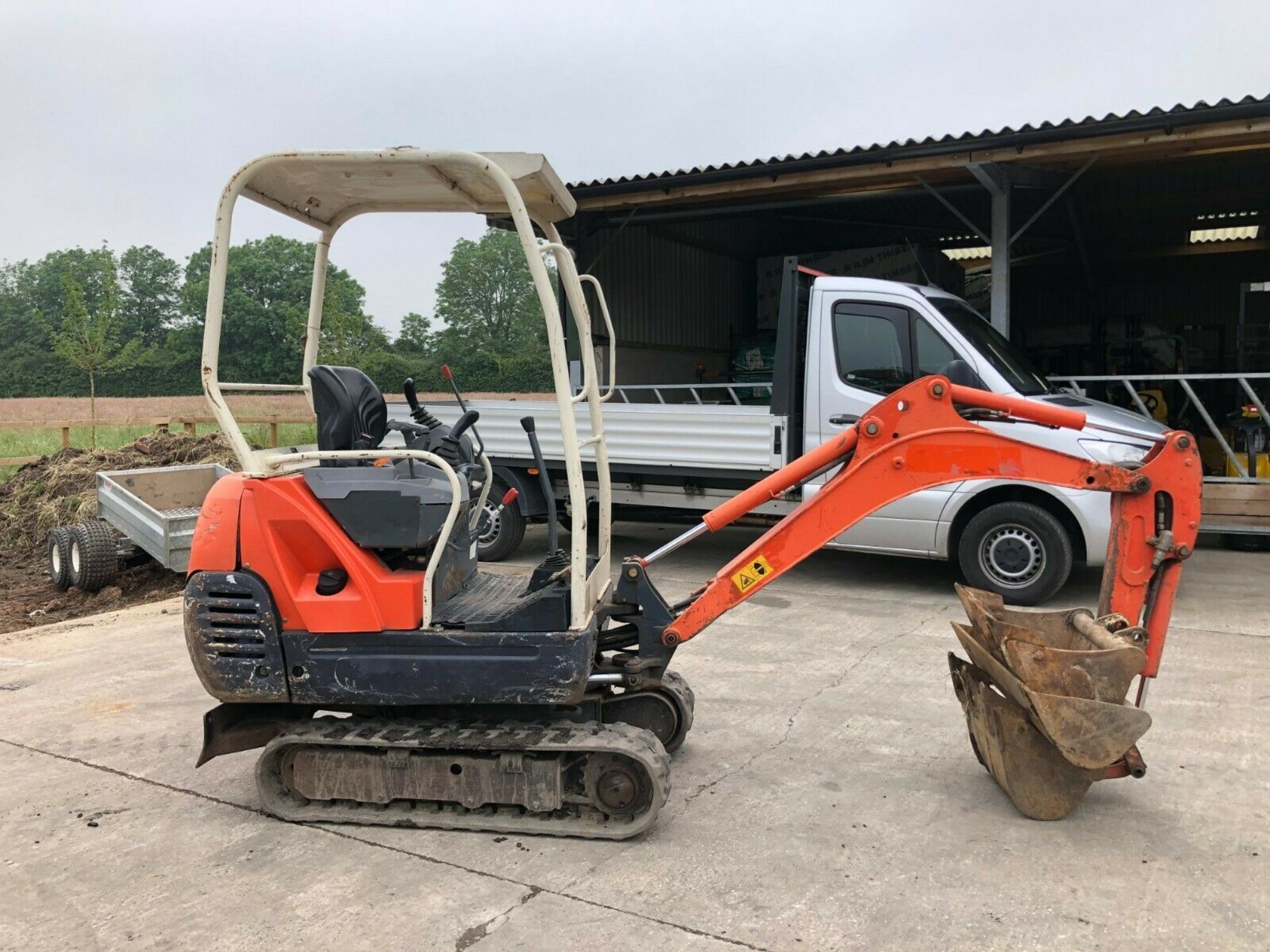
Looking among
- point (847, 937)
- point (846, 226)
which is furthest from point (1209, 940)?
point (846, 226)

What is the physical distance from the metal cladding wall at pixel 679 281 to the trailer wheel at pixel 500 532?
14.1ft

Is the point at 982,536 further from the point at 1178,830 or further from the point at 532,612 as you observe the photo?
the point at 532,612

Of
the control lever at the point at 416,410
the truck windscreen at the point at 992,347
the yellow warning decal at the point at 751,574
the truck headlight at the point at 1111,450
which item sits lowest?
the yellow warning decal at the point at 751,574

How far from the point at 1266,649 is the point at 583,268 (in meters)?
9.26

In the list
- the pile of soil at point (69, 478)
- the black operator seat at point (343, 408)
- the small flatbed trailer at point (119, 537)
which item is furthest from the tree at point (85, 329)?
the black operator seat at point (343, 408)

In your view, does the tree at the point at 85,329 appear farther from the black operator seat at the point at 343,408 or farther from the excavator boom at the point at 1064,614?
the excavator boom at the point at 1064,614

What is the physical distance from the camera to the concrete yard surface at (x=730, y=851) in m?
2.90

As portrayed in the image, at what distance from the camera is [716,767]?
4133mm

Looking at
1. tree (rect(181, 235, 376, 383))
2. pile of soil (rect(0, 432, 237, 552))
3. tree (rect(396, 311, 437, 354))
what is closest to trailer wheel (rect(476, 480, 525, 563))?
pile of soil (rect(0, 432, 237, 552))

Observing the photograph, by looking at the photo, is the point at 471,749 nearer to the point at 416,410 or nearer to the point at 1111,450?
the point at 416,410

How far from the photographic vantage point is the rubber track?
11.3 feet

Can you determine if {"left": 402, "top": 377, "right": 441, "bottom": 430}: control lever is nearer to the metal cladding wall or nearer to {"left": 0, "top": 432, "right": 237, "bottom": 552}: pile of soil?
{"left": 0, "top": 432, "right": 237, "bottom": 552}: pile of soil

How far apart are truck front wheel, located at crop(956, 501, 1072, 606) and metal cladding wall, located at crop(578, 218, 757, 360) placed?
656cm

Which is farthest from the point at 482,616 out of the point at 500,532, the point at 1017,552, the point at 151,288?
the point at 151,288
